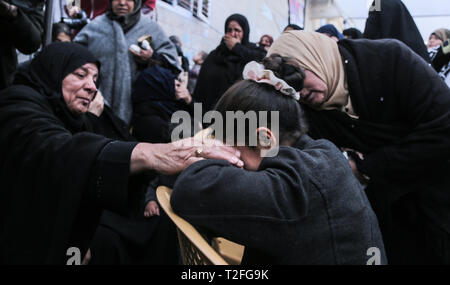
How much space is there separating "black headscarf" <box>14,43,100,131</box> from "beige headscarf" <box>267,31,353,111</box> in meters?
1.04

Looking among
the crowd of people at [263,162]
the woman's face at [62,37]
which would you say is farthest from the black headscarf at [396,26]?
the woman's face at [62,37]

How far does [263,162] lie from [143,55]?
2.01 metres

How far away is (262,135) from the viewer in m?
1.21

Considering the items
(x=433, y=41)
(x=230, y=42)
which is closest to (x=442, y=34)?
(x=433, y=41)

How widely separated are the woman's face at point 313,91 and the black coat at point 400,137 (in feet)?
0.27

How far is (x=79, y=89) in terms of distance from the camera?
75.0 inches

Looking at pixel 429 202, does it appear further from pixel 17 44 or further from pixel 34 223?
pixel 17 44

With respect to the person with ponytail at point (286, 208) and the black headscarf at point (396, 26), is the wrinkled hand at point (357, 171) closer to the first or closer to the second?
the person with ponytail at point (286, 208)

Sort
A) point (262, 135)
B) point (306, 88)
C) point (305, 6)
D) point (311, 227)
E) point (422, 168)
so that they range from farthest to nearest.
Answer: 1. point (305, 6)
2. point (306, 88)
3. point (422, 168)
4. point (262, 135)
5. point (311, 227)

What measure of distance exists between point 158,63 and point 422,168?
2005 mm

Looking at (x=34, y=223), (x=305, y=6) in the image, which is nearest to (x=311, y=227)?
(x=34, y=223)

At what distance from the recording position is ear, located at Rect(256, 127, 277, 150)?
47.0 inches

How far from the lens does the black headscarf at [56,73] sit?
172 centimetres

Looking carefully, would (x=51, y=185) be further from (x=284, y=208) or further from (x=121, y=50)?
(x=121, y=50)
